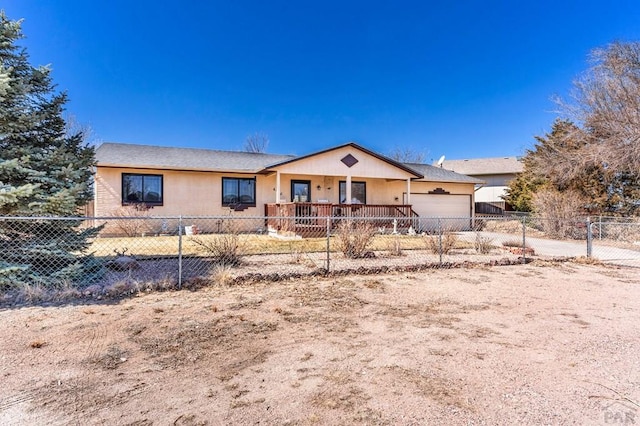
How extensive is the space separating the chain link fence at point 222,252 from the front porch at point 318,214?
0.10m

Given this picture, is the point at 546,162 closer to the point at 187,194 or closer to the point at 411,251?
the point at 411,251

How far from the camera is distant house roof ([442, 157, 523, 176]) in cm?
3259

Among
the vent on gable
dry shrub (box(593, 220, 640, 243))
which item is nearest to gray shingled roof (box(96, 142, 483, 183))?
the vent on gable

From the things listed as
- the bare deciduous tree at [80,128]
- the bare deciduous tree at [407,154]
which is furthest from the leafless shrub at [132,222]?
the bare deciduous tree at [407,154]

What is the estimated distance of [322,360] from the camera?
10.2 ft

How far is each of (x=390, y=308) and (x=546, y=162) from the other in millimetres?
18752

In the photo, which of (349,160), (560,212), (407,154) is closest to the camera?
(560,212)

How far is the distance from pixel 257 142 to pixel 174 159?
23.1m

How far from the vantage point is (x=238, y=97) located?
22.1 metres

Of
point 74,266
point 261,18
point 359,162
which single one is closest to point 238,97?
point 261,18

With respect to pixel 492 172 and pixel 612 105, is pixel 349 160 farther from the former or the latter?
pixel 492 172

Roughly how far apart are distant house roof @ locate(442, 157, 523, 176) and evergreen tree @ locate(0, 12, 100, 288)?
34.2 metres

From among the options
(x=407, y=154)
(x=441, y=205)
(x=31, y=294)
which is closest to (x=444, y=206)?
(x=441, y=205)

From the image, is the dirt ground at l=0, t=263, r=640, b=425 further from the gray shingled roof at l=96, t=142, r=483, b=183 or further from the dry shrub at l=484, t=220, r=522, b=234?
the dry shrub at l=484, t=220, r=522, b=234
